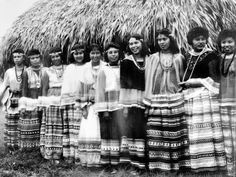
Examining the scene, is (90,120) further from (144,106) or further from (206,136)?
(206,136)

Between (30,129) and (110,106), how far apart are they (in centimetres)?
197

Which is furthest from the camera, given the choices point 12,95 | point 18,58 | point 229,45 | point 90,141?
point 12,95

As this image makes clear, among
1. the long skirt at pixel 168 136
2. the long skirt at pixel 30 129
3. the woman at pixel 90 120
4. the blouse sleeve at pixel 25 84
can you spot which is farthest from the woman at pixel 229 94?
the blouse sleeve at pixel 25 84

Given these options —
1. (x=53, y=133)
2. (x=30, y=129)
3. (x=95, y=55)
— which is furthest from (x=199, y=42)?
(x=30, y=129)

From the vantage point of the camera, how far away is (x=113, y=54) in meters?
5.96

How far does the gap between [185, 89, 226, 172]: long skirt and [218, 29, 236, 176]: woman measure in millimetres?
77

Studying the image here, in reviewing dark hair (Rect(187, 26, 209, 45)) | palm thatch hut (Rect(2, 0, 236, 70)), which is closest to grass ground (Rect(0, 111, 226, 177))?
dark hair (Rect(187, 26, 209, 45))

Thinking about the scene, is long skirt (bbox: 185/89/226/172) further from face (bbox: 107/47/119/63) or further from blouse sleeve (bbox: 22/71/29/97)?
blouse sleeve (bbox: 22/71/29/97)

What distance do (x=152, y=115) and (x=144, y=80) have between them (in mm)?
494

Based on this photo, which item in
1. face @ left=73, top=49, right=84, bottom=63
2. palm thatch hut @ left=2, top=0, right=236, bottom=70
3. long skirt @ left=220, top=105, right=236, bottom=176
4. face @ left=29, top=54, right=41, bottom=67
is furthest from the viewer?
face @ left=29, top=54, right=41, bottom=67

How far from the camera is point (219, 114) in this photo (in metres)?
5.23

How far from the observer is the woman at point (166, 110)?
5375mm

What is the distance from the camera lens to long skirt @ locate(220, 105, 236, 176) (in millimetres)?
5089

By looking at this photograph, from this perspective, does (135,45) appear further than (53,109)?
No
